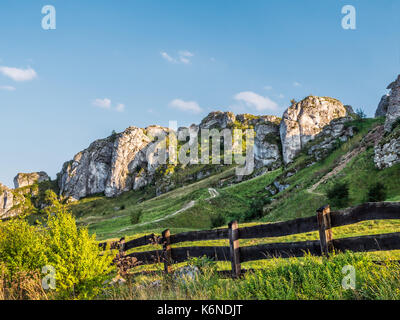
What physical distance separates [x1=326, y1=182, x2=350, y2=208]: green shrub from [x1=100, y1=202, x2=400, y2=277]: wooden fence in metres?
22.8

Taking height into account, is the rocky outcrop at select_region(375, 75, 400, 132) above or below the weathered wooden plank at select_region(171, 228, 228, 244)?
above

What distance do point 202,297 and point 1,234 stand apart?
817 cm

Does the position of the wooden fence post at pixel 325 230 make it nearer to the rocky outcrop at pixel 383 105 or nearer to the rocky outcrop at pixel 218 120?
the rocky outcrop at pixel 383 105

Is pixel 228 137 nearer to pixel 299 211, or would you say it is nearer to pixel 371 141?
pixel 371 141

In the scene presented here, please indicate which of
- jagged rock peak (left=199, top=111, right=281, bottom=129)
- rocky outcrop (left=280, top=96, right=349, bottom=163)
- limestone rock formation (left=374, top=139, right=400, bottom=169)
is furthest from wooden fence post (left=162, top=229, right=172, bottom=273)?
jagged rock peak (left=199, top=111, right=281, bottom=129)

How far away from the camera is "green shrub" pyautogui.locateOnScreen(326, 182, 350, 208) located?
27831 mm

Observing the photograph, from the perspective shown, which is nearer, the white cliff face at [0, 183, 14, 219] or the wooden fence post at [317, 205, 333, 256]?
the wooden fence post at [317, 205, 333, 256]

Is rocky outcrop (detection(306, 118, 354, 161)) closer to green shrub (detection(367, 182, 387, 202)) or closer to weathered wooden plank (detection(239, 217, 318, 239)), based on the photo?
green shrub (detection(367, 182, 387, 202))

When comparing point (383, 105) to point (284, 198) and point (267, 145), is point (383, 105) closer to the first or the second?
point (267, 145)

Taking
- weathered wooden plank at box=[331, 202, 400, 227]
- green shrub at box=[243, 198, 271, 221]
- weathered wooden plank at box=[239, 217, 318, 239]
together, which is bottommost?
green shrub at box=[243, 198, 271, 221]

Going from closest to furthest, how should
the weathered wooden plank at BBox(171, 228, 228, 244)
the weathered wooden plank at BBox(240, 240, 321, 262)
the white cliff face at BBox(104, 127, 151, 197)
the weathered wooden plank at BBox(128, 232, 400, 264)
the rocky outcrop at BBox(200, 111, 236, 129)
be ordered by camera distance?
the weathered wooden plank at BBox(128, 232, 400, 264), the weathered wooden plank at BBox(240, 240, 321, 262), the weathered wooden plank at BBox(171, 228, 228, 244), the white cliff face at BBox(104, 127, 151, 197), the rocky outcrop at BBox(200, 111, 236, 129)
